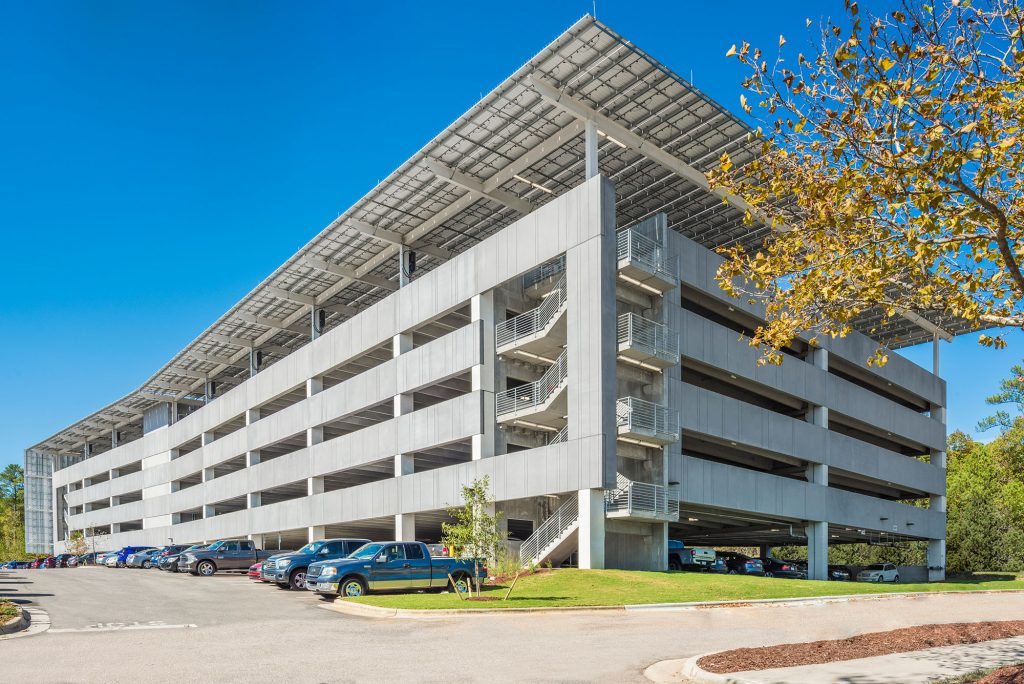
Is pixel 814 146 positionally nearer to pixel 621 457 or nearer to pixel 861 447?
pixel 621 457

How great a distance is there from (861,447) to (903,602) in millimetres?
26711

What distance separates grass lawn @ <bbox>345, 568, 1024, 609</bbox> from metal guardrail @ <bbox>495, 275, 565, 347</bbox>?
10852mm

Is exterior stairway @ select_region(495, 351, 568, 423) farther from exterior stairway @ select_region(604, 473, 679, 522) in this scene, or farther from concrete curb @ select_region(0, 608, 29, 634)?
concrete curb @ select_region(0, 608, 29, 634)

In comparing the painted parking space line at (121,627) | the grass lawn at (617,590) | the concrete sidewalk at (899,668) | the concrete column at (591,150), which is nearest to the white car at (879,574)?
the grass lawn at (617,590)

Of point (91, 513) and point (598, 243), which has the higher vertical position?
point (598, 243)

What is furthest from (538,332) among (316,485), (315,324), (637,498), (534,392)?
(315,324)

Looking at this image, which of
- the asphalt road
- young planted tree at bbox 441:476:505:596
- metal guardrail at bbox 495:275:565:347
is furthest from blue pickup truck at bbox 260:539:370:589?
metal guardrail at bbox 495:275:565:347

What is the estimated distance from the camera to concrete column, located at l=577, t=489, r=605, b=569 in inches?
1323

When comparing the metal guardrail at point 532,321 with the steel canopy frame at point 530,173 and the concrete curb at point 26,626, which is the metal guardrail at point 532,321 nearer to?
the steel canopy frame at point 530,173

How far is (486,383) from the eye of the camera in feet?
131

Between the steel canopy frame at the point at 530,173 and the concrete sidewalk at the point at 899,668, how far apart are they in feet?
79.4

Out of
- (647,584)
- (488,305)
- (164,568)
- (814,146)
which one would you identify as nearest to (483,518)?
(647,584)

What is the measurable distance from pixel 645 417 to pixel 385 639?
67.9 feet

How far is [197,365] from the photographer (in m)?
74.1
